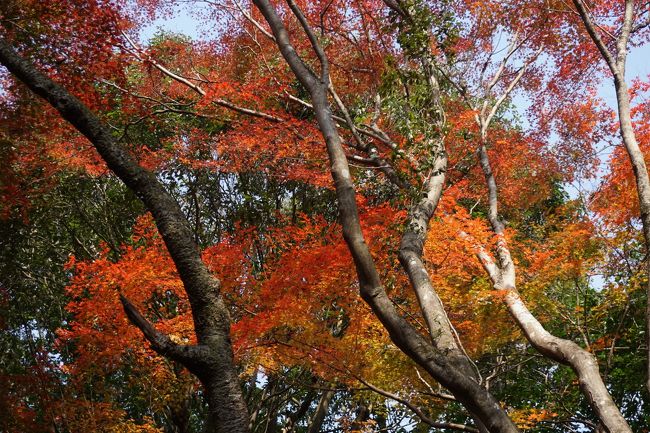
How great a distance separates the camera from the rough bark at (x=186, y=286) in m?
4.46

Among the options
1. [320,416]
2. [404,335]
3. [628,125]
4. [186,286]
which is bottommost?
[186,286]

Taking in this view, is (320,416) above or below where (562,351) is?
above

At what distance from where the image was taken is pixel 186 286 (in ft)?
15.9

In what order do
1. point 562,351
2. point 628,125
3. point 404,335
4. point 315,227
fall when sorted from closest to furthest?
1. point 404,335
2. point 562,351
3. point 628,125
4. point 315,227

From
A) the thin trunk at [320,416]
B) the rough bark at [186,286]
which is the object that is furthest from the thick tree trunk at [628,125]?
the thin trunk at [320,416]

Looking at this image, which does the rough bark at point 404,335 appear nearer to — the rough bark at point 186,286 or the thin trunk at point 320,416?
the rough bark at point 186,286

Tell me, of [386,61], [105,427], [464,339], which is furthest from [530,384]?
[386,61]

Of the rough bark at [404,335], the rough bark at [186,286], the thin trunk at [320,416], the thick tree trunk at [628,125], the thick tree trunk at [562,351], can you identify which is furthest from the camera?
the thin trunk at [320,416]

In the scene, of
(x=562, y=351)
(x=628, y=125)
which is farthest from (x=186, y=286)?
(x=628, y=125)

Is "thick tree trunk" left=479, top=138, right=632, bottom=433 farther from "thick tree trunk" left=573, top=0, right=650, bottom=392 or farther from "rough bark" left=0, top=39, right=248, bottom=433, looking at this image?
"rough bark" left=0, top=39, right=248, bottom=433

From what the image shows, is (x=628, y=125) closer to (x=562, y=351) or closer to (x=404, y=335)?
(x=562, y=351)

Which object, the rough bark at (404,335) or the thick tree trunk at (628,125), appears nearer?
the rough bark at (404,335)

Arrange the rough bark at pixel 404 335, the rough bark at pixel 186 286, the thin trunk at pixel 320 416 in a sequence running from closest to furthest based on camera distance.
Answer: the rough bark at pixel 186 286 → the rough bark at pixel 404 335 → the thin trunk at pixel 320 416

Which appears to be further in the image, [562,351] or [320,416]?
[320,416]
